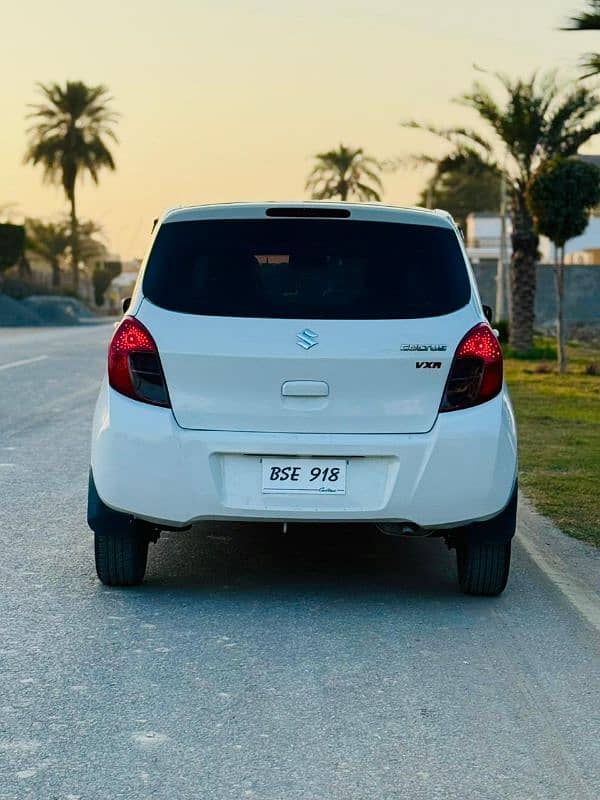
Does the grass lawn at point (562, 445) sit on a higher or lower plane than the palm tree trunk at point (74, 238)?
higher

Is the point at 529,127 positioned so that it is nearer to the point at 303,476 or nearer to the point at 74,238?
the point at 303,476

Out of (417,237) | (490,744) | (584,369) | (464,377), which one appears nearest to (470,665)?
(490,744)

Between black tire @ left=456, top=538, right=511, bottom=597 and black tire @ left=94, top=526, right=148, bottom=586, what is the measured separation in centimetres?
145

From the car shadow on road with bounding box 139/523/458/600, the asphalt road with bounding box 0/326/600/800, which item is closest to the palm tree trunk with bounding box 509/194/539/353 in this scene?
the car shadow on road with bounding box 139/523/458/600

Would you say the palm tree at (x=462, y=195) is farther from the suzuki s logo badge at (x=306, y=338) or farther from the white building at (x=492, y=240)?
the suzuki s logo badge at (x=306, y=338)

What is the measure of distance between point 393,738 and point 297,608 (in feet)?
6.19

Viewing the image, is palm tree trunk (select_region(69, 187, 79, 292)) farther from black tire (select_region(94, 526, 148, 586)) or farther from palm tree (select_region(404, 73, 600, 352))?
black tire (select_region(94, 526, 148, 586))

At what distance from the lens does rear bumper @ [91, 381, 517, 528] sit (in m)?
6.21

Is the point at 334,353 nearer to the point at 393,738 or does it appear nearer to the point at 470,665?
the point at 470,665

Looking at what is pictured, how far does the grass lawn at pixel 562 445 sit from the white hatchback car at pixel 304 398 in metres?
2.35

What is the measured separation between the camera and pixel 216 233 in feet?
21.5

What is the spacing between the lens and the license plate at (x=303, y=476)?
622 cm

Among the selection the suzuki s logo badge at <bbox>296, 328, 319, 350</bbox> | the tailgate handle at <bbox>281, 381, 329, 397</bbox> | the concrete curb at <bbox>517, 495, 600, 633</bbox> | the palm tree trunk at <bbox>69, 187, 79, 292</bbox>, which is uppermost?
the suzuki s logo badge at <bbox>296, 328, 319, 350</bbox>

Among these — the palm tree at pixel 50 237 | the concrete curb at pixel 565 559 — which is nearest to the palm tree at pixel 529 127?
the concrete curb at pixel 565 559
